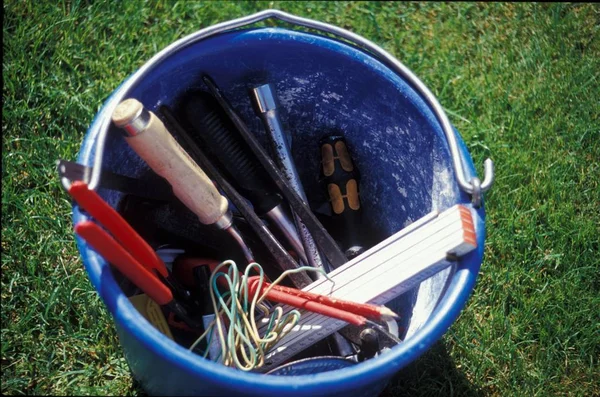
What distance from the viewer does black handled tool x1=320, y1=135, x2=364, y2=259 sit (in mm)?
1524

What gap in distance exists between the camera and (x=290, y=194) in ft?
4.61

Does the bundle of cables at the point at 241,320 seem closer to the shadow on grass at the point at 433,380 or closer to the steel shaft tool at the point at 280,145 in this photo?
the steel shaft tool at the point at 280,145

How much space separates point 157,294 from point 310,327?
28cm

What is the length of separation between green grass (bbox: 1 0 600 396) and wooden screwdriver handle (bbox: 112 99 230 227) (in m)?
0.45

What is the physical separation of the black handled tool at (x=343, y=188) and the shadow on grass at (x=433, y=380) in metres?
0.32

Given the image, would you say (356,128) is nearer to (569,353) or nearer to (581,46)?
(569,353)

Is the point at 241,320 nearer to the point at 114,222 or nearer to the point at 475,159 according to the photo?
the point at 114,222

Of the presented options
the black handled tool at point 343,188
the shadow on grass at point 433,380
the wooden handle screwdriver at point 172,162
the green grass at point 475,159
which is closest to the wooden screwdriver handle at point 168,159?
the wooden handle screwdriver at point 172,162

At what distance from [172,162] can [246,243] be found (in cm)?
28

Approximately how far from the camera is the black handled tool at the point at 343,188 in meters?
1.52

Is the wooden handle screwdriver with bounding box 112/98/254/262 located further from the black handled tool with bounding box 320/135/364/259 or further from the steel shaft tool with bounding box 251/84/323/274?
the black handled tool with bounding box 320/135/364/259

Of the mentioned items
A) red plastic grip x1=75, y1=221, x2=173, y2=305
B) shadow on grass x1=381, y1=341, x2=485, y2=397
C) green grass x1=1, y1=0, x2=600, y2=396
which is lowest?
shadow on grass x1=381, y1=341, x2=485, y2=397

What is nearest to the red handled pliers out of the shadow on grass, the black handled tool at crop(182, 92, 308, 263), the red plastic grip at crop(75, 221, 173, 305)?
the red plastic grip at crop(75, 221, 173, 305)

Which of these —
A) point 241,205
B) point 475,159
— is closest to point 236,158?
point 241,205
